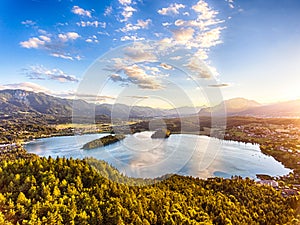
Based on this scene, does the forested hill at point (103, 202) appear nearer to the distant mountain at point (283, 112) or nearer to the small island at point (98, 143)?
the small island at point (98, 143)

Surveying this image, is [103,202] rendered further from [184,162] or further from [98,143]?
[98,143]

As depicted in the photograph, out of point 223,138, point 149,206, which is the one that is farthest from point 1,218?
point 223,138

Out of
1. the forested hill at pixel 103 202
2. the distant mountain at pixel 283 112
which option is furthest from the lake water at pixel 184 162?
the distant mountain at pixel 283 112

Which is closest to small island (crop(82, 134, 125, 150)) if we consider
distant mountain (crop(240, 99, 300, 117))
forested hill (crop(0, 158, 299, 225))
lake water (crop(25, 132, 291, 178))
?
lake water (crop(25, 132, 291, 178))

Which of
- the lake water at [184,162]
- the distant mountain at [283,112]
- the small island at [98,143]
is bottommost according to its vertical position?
the lake water at [184,162]

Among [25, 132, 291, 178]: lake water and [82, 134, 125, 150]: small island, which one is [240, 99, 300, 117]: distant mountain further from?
[82, 134, 125, 150]: small island

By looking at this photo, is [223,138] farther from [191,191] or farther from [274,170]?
[191,191]

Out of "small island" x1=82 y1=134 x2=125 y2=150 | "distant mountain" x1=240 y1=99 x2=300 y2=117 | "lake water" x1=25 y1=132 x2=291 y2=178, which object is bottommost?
"lake water" x1=25 y1=132 x2=291 y2=178

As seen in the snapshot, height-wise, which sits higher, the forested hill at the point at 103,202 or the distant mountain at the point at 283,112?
the distant mountain at the point at 283,112
